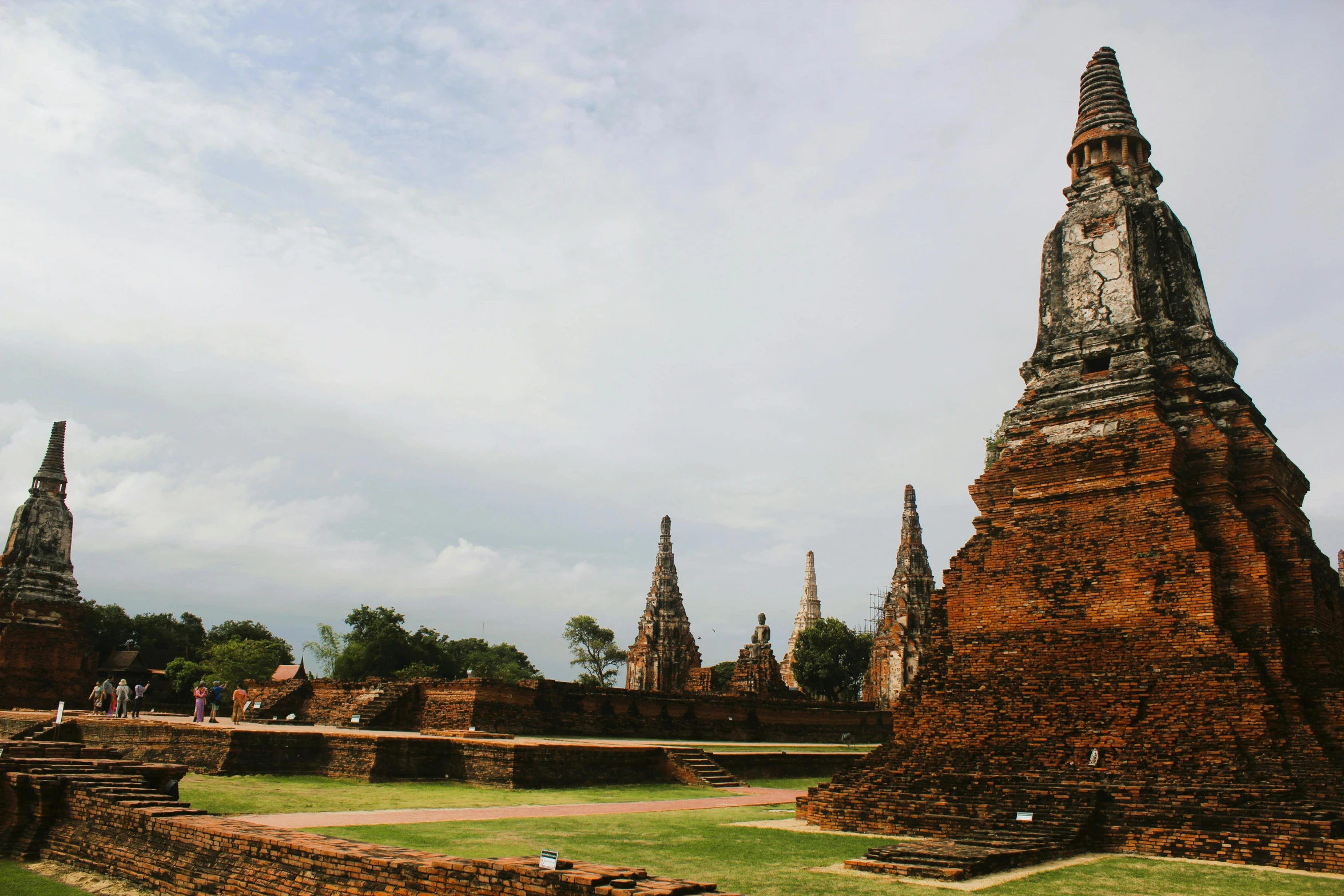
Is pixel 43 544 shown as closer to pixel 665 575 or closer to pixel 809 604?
pixel 665 575

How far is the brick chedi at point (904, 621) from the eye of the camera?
40.4 m

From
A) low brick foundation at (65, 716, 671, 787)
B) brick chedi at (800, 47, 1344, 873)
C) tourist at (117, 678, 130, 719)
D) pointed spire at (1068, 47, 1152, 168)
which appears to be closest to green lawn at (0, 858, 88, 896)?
low brick foundation at (65, 716, 671, 787)

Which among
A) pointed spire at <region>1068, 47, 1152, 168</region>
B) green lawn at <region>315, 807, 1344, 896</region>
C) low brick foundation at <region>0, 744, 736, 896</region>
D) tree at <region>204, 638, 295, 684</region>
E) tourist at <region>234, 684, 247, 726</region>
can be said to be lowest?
green lawn at <region>315, 807, 1344, 896</region>

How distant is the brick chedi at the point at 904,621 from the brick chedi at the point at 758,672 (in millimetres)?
7595

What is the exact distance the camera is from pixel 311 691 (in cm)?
2239

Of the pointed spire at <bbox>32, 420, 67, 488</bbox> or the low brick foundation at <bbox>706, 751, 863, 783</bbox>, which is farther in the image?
the pointed spire at <bbox>32, 420, 67, 488</bbox>

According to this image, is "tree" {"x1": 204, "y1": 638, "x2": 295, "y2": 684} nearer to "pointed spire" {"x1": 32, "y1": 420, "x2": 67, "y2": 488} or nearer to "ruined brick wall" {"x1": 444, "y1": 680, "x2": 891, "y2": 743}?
"pointed spire" {"x1": 32, "y1": 420, "x2": 67, "y2": 488}

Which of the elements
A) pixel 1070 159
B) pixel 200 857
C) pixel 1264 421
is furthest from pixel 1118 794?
pixel 1070 159

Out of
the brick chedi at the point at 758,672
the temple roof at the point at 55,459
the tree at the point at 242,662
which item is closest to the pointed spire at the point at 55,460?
the temple roof at the point at 55,459

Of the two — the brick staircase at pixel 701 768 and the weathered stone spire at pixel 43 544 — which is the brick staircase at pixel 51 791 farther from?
the weathered stone spire at pixel 43 544

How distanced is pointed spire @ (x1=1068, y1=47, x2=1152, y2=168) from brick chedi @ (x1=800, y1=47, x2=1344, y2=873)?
1.03 feet

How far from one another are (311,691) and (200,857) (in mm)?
16052

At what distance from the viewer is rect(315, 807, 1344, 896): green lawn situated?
7.11 meters

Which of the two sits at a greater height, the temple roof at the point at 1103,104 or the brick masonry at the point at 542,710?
the temple roof at the point at 1103,104
